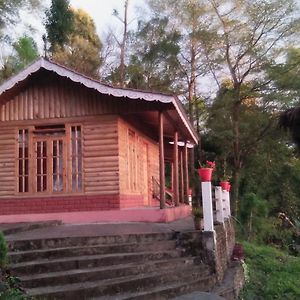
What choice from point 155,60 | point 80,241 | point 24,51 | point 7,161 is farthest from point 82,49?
point 80,241

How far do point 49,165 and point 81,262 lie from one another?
18.0 ft

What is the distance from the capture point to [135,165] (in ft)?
47.9

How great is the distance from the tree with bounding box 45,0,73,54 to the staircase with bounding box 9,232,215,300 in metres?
25.2

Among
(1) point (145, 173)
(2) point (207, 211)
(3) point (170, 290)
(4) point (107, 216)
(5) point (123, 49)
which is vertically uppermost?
(5) point (123, 49)

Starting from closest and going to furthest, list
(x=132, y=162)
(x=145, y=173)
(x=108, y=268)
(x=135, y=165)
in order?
(x=108, y=268)
(x=132, y=162)
(x=135, y=165)
(x=145, y=173)

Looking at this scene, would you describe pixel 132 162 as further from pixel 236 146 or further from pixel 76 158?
pixel 236 146

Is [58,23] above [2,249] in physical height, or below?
above

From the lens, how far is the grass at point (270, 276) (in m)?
10.1

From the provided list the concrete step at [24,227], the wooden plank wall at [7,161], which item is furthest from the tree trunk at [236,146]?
the concrete step at [24,227]

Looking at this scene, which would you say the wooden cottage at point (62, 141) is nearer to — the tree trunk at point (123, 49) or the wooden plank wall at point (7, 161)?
the wooden plank wall at point (7, 161)

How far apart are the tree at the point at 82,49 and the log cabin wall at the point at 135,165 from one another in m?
13.3

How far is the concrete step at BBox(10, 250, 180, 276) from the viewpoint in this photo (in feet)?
23.4

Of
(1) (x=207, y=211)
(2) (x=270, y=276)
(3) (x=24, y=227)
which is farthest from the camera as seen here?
(2) (x=270, y=276)

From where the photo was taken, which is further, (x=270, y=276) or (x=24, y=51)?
(x=24, y=51)
